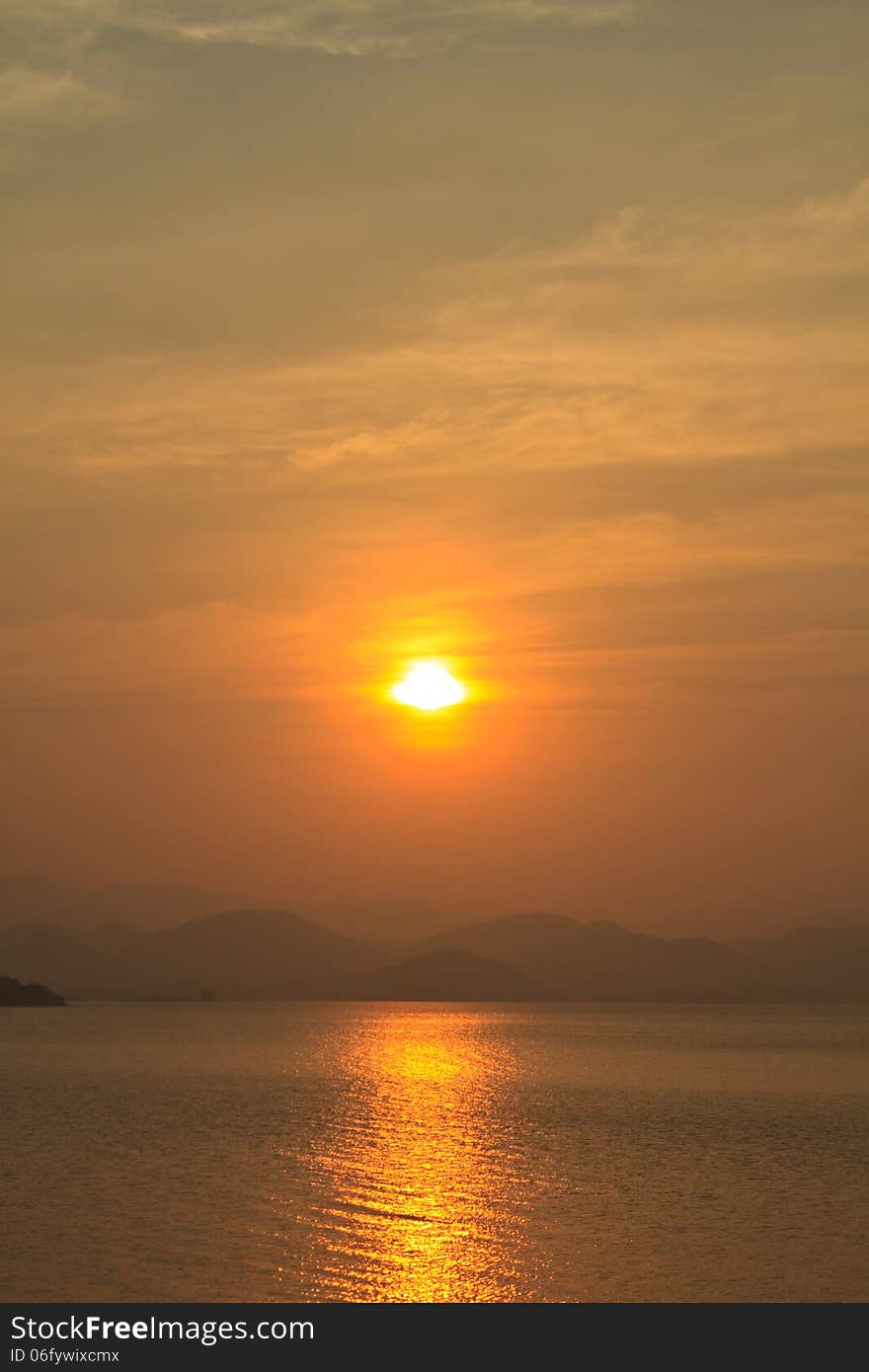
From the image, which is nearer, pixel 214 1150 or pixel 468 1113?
pixel 214 1150

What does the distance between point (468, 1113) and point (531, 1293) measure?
67.2 m

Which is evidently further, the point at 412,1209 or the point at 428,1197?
the point at 428,1197

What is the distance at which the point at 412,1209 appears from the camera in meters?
57.5

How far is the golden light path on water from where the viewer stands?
44.1 meters

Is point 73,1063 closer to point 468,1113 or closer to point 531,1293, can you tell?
point 468,1113

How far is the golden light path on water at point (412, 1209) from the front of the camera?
44.1 metres
